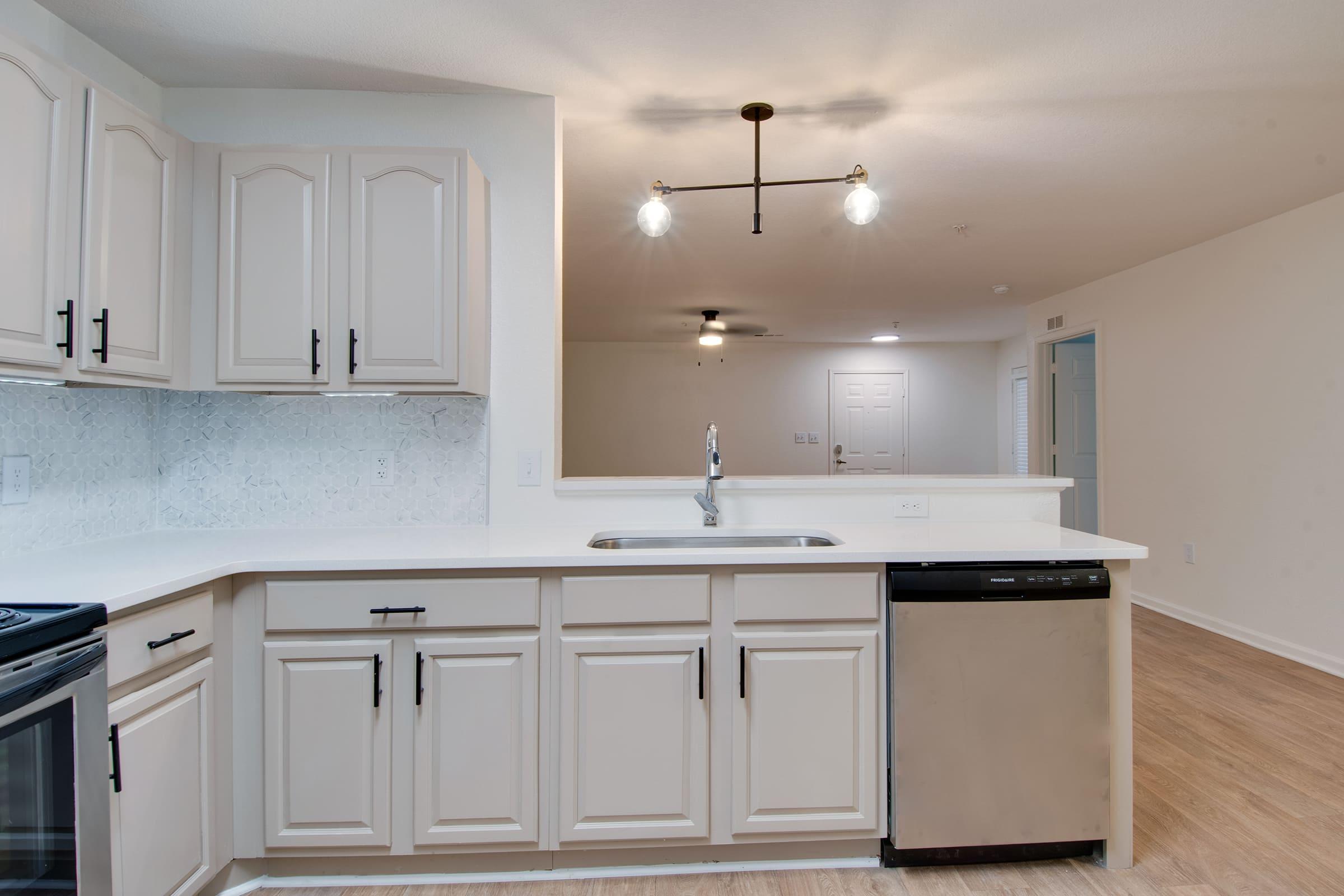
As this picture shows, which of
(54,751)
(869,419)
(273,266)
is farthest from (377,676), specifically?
(869,419)

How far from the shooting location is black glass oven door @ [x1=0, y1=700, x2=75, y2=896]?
3.69ft

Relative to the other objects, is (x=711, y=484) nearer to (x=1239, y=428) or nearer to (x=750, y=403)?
(x=1239, y=428)

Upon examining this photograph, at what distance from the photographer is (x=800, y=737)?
180 cm

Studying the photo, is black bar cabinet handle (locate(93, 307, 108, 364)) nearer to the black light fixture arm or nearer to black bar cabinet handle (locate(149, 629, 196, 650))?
black bar cabinet handle (locate(149, 629, 196, 650))

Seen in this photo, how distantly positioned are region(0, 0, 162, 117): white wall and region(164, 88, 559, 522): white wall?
79 millimetres

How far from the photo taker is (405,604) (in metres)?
1.73

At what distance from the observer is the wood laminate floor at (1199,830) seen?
1771 mm

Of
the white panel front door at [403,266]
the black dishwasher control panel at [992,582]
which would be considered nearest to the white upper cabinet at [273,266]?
the white panel front door at [403,266]

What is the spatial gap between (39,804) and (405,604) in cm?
71

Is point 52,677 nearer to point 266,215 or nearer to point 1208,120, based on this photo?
point 266,215

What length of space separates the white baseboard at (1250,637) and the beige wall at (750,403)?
3.59m

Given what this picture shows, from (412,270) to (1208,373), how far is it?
172 inches

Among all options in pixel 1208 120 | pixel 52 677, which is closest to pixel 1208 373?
pixel 1208 120

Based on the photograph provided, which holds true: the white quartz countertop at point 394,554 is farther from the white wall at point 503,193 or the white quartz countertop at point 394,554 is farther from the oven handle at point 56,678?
the white wall at point 503,193
